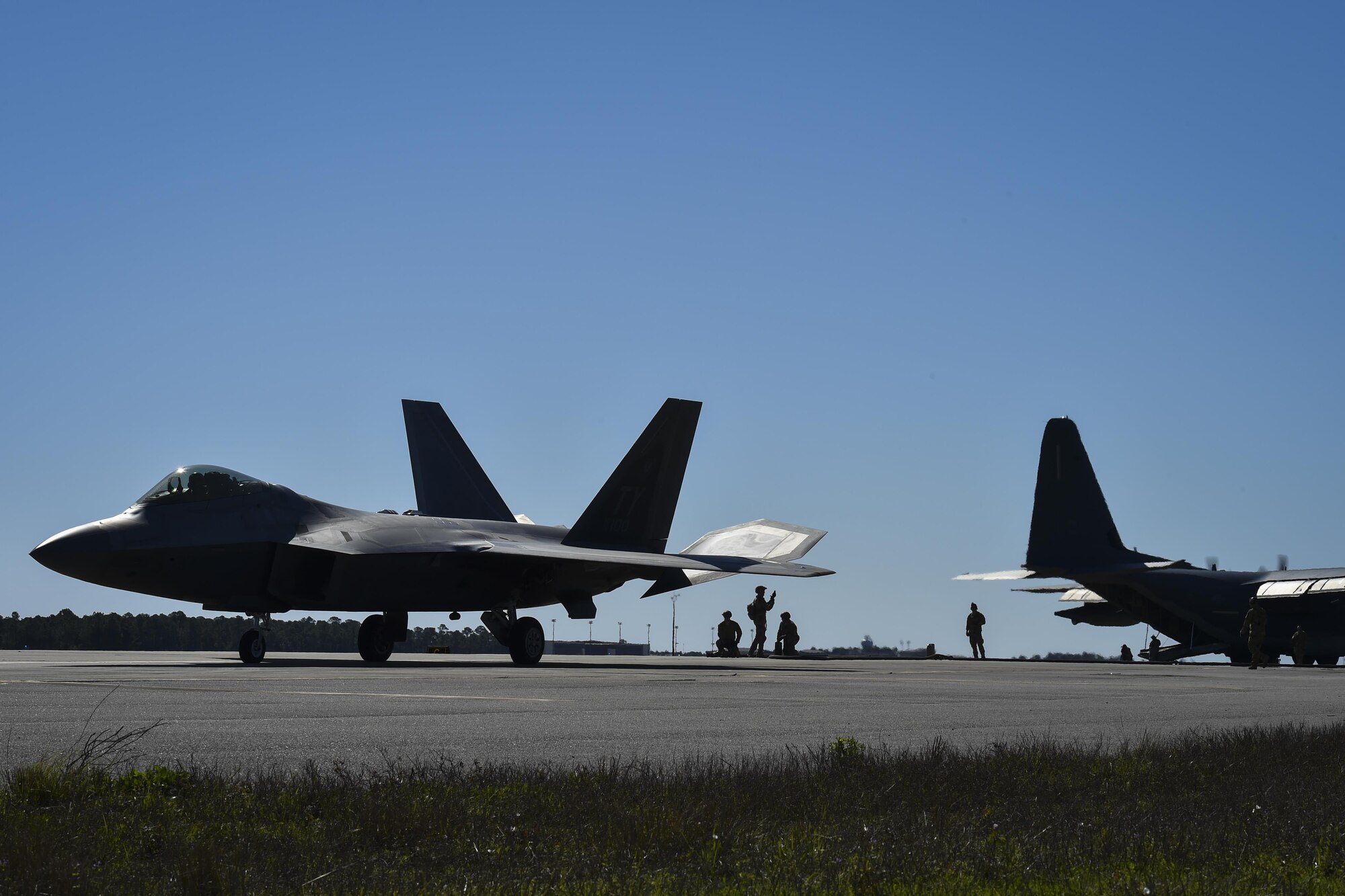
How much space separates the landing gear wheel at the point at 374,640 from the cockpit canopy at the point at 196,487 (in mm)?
4159

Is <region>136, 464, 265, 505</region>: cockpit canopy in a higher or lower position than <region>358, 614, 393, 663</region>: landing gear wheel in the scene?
higher

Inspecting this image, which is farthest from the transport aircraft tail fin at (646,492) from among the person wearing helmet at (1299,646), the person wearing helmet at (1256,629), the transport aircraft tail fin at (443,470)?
the person wearing helmet at (1299,646)

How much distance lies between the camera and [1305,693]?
19.4 metres

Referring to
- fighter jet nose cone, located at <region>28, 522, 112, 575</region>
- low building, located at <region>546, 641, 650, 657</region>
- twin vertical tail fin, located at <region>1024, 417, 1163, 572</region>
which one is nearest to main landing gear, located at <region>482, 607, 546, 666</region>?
fighter jet nose cone, located at <region>28, 522, 112, 575</region>

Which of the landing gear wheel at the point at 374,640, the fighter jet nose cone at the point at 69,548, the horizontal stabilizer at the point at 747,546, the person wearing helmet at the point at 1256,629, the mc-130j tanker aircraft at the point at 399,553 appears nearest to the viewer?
the fighter jet nose cone at the point at 69,548

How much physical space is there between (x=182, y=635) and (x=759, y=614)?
22290 mm

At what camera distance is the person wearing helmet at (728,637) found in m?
40.5

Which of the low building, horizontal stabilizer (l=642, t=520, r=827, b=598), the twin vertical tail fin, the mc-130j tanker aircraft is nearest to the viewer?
the mc-130j tanker aircraft

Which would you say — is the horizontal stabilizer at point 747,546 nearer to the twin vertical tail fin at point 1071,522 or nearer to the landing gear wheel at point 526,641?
the landing gear wheel at point 526,641

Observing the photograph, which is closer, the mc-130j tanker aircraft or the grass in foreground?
the grass in foreground

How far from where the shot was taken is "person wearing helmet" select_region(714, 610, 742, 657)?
40.5 metres

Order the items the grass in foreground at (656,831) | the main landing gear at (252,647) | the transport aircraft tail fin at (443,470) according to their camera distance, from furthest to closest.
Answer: the transport aircraft tail fin at (443,470), the main landing gear at (252,647), the grass in foreground at (656,831)

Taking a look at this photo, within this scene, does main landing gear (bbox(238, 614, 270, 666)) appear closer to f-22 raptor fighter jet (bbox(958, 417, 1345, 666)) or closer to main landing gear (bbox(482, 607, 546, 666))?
main landing gear (bbox(482, 607, 546, 666))

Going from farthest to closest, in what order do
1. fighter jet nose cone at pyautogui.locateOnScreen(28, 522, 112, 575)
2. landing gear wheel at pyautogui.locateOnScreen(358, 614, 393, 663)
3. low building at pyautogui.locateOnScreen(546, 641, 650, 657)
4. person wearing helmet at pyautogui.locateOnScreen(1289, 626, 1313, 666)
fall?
low building at pyautogui.locateOnScreen(546, 641, 650, 657) < person wearing helmet at pyautogui.locateOnScreen(1289, 626, 1313, 666) < landing gear wheel at pyautogui.locateOnScreen(358, 614, 393, 663) < fighter jet nose cone at pyautogui.locateOnScreen(28, 522, 112, 575)
